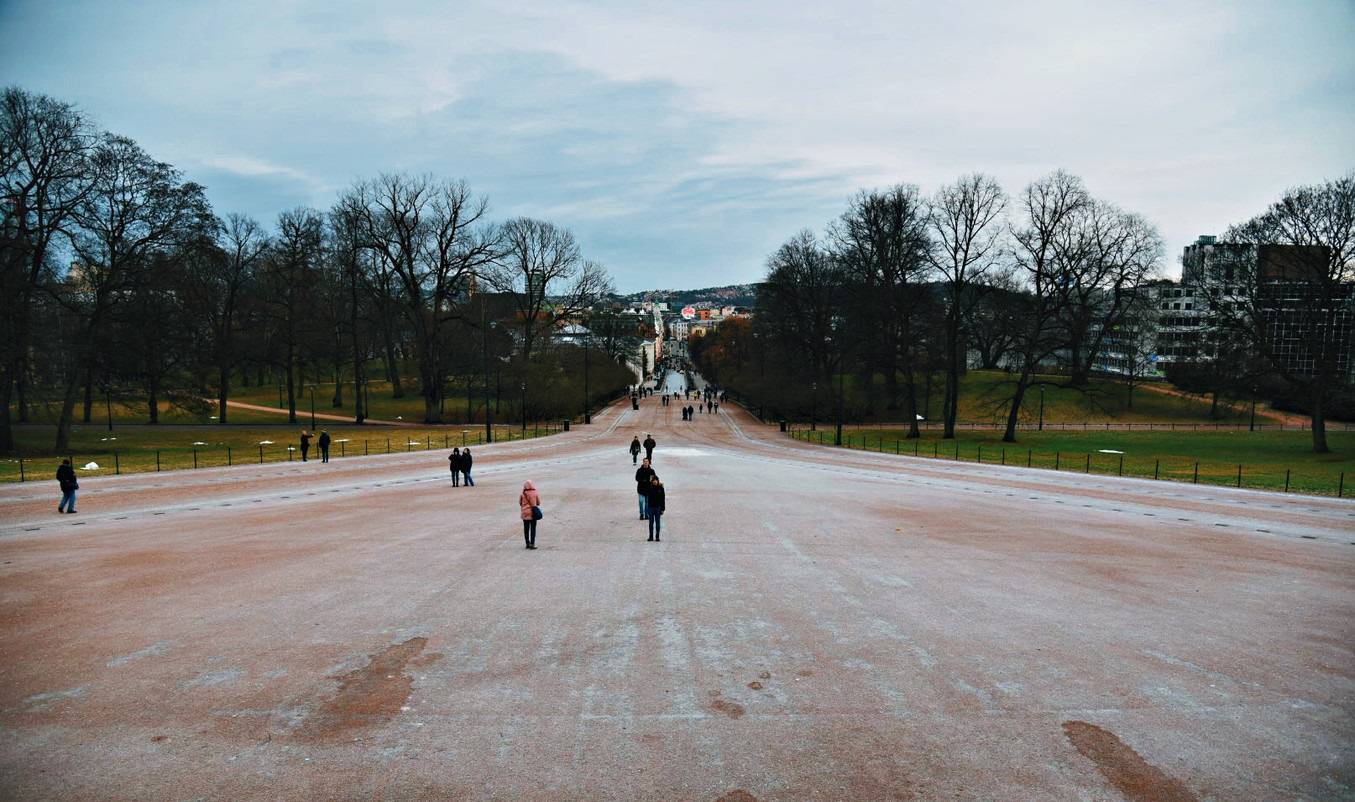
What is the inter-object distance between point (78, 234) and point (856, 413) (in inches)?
2045

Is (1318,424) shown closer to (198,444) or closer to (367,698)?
(367,698)

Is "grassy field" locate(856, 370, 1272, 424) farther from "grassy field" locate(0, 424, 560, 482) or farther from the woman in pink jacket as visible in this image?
the woman in pink jacket

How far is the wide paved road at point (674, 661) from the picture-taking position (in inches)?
235

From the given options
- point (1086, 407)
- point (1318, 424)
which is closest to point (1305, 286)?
point (1318, 424)

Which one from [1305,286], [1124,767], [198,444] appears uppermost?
[1305,286]

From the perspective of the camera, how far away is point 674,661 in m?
8.26

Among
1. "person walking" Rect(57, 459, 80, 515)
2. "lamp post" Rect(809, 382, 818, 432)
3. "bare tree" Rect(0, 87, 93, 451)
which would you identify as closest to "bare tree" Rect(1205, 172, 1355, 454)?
"lamp post" Rect(809, 382, 818, 432)

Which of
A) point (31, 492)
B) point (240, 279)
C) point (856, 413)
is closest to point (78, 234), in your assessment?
point (31, 492)

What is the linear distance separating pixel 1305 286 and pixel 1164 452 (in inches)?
421

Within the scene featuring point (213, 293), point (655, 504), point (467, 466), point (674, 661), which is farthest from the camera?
point (213, 293)

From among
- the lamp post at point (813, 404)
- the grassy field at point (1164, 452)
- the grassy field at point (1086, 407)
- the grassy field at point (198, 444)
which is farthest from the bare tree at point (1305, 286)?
the grassy field at point (198, 444)

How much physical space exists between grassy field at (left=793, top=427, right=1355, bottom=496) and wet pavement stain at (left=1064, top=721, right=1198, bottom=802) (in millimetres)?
25298

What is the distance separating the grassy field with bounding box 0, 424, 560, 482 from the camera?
3092 centimetres

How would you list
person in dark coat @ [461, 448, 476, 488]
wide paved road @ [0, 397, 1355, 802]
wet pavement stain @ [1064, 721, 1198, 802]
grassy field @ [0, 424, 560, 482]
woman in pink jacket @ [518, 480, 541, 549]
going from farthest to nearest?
1. grassy field @ [0, 424, 560, 482]
2. person in dark coat @ [461, 448, 476, 488]
3. woman in pink jacket @ [518, 480, 541, 549]
4. wide paved road @ [0, 397, 1355, 802]
5. wet pavement stain @ [1064, 721, 1198, 802]
